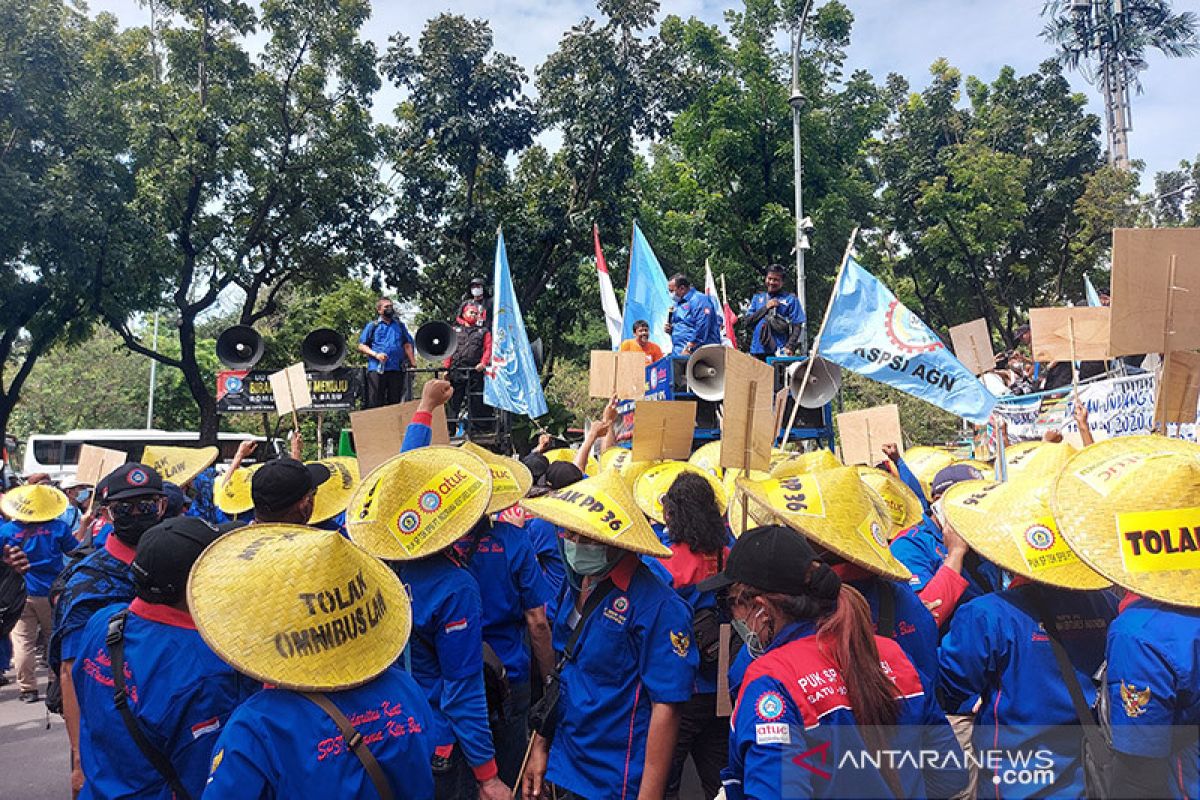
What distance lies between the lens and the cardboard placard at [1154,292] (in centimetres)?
388

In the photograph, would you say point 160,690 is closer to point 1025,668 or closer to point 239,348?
point 1025,668

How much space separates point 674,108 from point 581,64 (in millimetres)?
2454

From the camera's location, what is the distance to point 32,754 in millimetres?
6133

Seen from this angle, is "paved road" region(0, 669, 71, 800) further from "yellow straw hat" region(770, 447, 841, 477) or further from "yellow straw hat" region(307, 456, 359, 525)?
"yellow straw hat" region(770, 447, 841, 477)

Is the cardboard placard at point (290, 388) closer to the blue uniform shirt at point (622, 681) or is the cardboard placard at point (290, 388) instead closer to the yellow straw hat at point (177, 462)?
the yellow straw hat at point (177, 462)

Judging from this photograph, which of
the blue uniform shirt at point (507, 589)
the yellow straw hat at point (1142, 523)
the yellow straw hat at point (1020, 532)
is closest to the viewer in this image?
the yellow straw hat at point (1142, 523)

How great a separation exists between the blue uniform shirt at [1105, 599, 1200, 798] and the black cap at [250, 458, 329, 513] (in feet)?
8.50

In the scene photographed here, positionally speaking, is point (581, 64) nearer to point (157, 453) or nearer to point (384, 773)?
point (157, 453)

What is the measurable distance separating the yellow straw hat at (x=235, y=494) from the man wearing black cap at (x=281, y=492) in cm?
300

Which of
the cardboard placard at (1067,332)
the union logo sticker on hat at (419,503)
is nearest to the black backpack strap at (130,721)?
the union logo sticker on hat at (419,503)

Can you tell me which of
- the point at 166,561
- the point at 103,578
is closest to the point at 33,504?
the point at 103,578

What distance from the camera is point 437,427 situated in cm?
512

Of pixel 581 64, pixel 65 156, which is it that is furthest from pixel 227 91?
pixel 581 64

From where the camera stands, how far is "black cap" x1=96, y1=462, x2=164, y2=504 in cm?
357
